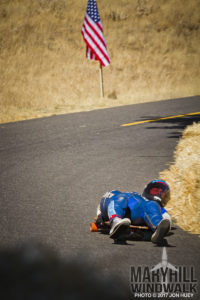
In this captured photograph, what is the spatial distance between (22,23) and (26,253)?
3286 centimetres

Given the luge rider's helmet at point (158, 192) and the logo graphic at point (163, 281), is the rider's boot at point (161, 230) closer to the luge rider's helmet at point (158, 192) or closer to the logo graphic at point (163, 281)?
the logo graphic at point (163, 281)

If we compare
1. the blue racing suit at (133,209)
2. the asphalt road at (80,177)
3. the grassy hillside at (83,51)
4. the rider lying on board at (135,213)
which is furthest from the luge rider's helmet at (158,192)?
the grassy hillside at (83,51)

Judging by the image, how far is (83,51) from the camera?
2992 centimetres

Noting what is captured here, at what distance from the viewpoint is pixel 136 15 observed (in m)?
34.6

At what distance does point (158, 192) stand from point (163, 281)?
144cm

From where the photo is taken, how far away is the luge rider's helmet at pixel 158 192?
146 inches

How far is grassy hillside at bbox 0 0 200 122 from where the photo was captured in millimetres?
26672

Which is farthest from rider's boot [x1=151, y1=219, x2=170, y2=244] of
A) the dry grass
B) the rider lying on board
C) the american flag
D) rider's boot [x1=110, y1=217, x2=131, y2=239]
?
the american flag

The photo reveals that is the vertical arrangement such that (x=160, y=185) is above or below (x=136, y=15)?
below

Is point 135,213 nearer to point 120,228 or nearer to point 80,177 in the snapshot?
point 120,228

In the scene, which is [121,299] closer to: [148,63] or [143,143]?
[143,143]

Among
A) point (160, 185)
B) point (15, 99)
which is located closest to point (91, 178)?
point (160, 185)

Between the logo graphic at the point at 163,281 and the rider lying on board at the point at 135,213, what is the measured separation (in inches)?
13.9

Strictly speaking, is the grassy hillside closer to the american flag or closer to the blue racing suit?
the american flag
